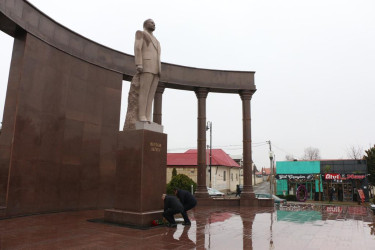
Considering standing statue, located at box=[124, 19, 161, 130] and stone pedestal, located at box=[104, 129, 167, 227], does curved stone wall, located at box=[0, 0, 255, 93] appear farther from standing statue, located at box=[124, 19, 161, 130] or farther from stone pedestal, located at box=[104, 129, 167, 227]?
stone pedestal, located at box=[104, 129, 167, 227]

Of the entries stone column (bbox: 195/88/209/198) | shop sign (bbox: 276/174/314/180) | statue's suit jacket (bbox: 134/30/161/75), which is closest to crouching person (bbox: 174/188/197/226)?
statue's suit jacket (bbox: 134/30/161/75)

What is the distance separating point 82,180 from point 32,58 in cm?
529

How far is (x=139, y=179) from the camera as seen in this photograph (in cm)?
864

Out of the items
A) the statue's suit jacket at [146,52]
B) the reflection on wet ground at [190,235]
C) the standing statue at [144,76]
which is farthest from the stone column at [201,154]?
the statue's suit jacket at [146,52]

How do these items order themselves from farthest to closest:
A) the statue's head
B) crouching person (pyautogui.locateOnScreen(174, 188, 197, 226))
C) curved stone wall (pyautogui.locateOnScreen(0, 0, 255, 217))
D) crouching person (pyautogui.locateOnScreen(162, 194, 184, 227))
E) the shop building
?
1. the shop building
2. curved stone wall (pyautogui.locateOnScreen(0, 0, 255, 217))
3. the statue's head
4. crouching person (pyautogui.locateOnScreen(174, 188, 197, 226))
5. crouching person (pyautogui.locateOnScreen(162, 194, 184, 227))

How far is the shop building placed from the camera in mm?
32312

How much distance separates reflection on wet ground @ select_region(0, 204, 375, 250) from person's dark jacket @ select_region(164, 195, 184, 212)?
56 centimetres

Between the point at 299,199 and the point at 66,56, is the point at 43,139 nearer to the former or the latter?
the point at 66,56

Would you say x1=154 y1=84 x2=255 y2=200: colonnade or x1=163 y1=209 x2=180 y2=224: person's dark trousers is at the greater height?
x1=154 y1=84 x2=255 y2=200: colonnade

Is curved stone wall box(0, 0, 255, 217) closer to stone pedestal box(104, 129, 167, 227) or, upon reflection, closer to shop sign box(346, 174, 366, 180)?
stone pedestal box(104, 129, 167, 227)

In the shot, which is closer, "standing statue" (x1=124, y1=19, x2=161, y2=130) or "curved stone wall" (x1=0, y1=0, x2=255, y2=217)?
"standing statue" (x1=124, y1=19, x2=161, y2=130)

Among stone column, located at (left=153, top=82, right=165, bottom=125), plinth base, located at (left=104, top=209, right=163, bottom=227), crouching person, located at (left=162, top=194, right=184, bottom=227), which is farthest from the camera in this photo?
stone column, located at (left=153, top=82, right=165, bottom=125)

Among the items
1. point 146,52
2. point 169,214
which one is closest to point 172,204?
point 169,214

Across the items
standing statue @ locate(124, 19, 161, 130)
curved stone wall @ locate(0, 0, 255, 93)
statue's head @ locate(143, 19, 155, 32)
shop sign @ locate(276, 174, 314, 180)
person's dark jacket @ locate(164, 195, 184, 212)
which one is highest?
curved stone wall @ locate(0, 0, 255, 93)
